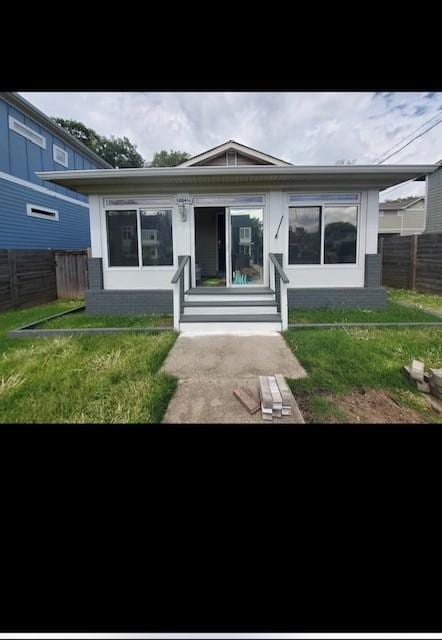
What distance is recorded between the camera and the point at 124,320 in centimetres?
641

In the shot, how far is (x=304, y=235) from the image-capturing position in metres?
7.05

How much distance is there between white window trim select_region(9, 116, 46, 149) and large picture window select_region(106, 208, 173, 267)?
18.6 feet

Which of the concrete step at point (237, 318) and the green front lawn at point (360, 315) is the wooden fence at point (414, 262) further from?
the concrete step at point (237, 318)

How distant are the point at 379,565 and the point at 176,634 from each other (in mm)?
849

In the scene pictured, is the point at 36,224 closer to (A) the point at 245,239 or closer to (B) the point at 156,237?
(B) the point at 156,237

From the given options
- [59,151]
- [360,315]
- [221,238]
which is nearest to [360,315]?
[360,315]

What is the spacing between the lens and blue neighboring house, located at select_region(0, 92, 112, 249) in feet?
30.0

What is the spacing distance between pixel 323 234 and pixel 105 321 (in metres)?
5.24

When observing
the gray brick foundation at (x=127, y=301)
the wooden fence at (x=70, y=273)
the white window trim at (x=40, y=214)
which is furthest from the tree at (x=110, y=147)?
the gray brick foundation at (x=127, y=301)

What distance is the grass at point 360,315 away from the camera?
233 inches
